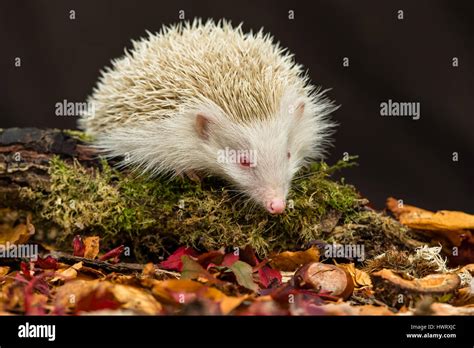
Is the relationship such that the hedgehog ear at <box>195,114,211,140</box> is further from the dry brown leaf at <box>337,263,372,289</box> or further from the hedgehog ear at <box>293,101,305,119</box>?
the dry brown leaf at <box>337,263,372,289</box>

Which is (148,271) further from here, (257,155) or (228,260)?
(257,155)

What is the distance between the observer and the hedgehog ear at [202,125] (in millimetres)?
4312

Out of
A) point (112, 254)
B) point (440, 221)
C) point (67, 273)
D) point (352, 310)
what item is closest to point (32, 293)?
point (67, 273)

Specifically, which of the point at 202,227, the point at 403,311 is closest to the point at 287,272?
the point at 202,227

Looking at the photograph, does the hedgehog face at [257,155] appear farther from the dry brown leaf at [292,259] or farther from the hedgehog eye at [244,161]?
the dry brown leaf at [292,259]

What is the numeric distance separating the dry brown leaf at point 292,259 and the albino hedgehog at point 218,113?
0.29m

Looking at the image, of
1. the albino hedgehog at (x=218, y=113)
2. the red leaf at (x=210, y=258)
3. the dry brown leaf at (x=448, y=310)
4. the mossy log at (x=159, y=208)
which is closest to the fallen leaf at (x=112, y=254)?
the mossy log at (x=159, y=208)

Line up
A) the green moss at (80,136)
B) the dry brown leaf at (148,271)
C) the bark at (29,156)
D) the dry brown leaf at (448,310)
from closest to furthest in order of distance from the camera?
the dry brown leaf at (448,310) → the dry brown leaf at (148,271) → the bark at (29,156) → the green moss at (80,136)

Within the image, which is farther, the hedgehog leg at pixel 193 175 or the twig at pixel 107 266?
the hedgehog leg at pixel 193 175

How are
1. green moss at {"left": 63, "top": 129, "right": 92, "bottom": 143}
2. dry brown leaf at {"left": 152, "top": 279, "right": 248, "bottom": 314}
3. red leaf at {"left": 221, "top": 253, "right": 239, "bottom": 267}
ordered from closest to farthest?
1. dry brown leaf at {"left": 152, "top": 279, "right": 248, "bottom": 314}
2. red leaf at {"left": 221, "top": 253, "right": 239, "bottom": 267}
3. green moss at {"left": 63, "top": 129, "right": 92, "bottom": 143}

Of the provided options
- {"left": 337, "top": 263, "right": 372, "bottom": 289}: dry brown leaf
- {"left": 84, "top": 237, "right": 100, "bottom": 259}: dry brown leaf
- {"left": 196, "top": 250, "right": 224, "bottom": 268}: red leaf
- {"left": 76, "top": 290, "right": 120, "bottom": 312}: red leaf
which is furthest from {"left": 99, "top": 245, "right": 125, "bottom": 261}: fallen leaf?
{"left": 337, "top": 263, "right": 372, "bottom": 289}: dry brown leaf

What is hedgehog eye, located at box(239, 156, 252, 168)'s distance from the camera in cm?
422
